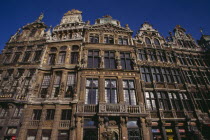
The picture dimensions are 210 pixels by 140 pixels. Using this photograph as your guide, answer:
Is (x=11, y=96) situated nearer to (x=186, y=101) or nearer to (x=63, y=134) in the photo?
(x=63, y=134)

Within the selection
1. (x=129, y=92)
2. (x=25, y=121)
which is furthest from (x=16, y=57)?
(x=129, y=92)

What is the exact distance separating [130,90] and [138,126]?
14.8 feet

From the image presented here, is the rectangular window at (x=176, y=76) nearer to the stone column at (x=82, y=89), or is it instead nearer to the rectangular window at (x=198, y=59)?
the rectangular window at (x=198, y=59)

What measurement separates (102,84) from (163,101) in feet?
28.0

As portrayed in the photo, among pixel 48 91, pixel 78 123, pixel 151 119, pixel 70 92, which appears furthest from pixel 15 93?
pixel 151 119

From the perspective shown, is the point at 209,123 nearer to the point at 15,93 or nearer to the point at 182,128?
the point at 182,128

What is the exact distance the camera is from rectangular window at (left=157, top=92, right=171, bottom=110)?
16.2 m

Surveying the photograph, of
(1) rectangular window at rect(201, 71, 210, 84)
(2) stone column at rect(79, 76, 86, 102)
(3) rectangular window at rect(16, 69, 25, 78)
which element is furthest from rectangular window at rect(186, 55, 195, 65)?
(3) rectangular window at rect(16, 69, 25, 78)

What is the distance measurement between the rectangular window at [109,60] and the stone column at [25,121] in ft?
37.7

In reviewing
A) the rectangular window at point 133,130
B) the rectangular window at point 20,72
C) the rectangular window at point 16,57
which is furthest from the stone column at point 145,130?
the rectangular window at point 16,57

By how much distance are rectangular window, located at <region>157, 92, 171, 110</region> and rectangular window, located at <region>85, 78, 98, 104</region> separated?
8.63 m

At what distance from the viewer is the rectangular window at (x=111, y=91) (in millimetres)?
15680

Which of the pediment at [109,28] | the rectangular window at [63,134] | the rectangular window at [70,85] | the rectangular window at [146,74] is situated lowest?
the rectangular window at [63,134]

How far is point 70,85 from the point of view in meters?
16.8
